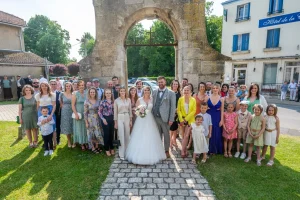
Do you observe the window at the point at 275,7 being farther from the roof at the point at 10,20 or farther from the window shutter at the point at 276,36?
the roof at the point at 10,20

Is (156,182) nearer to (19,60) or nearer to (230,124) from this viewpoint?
(230,124)

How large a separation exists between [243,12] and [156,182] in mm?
20429

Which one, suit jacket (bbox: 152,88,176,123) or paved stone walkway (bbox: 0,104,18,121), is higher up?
suit jacket (bbox: 152,88,176,123)

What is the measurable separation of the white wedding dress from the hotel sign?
1737 cm

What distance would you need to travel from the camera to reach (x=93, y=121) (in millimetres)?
4801

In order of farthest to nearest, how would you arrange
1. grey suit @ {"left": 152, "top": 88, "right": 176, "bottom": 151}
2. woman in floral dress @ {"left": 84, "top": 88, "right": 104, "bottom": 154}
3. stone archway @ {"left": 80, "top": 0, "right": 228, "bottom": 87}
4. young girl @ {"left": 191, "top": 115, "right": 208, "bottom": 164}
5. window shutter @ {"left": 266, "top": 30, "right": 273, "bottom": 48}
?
window shutter @ {"left": 266, "top": 30, "right": 273, "bottom": 48}, stone archway @ {"left": 80, "top": 0, "right": 228, "bottom": 87}, woman in floral dress @ {"left": 84, "top": 88, "right": 104, "bottom": 154}, grey suit @ {"left": 152, "top": 88, "right": 176, "bottom": 151}, young girl @ {"left": 191, "top": 115, "right": 208, "bottom": 164}

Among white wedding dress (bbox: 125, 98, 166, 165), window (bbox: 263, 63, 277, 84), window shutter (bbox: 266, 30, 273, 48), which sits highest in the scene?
window shutter (bbox: 266, 30, 273, 48)

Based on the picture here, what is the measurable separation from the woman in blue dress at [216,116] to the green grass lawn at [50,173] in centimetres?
266

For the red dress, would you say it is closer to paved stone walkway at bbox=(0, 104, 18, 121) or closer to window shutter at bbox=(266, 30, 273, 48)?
paved stone walkway at bbox=(0, 104, 18, 121)

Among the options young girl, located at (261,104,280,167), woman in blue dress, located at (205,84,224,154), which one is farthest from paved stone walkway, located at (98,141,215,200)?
young girl, located at (261,104,280,167)

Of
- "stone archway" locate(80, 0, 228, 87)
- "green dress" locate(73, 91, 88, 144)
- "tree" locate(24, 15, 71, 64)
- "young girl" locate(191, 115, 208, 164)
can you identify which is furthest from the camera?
"tree" locate(24, 15, 71, 64)

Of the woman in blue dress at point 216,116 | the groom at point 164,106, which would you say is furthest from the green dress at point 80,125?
the woman in blue dress at point 216,116

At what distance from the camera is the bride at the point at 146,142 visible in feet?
13.9

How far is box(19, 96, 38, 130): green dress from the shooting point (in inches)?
200
